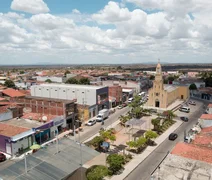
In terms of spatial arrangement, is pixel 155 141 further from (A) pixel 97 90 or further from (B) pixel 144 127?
(A) pixel 97 90

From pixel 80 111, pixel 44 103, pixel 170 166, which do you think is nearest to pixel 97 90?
pixel 80 111

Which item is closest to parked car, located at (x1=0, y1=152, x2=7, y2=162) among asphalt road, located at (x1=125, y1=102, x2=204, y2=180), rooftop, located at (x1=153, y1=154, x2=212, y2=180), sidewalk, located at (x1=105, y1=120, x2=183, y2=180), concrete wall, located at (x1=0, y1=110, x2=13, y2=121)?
concrete wall, located at (x1=0, y1=110, x2=13, y2=121)

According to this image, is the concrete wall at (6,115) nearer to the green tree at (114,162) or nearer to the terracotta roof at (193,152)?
the green tree at (114,162)

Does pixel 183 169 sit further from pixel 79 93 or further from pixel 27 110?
pixel 79 93

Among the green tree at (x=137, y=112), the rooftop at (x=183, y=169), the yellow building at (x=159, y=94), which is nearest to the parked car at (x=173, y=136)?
the green tree at (x=137, y=112)

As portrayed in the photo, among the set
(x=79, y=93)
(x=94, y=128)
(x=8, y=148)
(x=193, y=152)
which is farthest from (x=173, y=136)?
(x=8, y=148)

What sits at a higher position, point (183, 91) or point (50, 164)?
point (183, 91)
